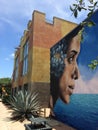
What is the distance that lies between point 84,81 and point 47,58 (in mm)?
13432

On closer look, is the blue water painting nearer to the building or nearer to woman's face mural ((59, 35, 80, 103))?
woman's face mural ((59, 35, 80, 103))

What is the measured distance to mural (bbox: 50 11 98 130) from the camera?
9703 mm

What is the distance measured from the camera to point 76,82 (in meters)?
11.4

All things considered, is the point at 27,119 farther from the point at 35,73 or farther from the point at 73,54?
the point at 35,73

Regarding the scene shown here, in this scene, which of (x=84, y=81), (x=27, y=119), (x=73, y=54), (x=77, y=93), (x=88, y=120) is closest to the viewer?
(x=88, y=120)

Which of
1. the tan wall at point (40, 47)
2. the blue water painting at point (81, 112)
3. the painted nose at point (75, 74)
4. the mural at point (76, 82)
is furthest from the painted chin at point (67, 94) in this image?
the tan wall at point (40, 47)

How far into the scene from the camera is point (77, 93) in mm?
11188

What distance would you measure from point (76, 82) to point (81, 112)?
1.83 meters

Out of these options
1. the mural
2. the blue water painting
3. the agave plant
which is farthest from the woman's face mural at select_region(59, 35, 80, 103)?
the agave plant

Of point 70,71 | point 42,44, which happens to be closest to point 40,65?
point 42,44

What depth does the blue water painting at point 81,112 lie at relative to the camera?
369 inches

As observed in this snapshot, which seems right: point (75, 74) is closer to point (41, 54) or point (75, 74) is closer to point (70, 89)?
point (70, 89)

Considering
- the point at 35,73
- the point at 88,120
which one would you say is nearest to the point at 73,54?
the point at 88,120

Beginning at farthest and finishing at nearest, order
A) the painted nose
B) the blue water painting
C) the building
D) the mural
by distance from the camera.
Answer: the building, the painted nose, the mural, the blue water painting
